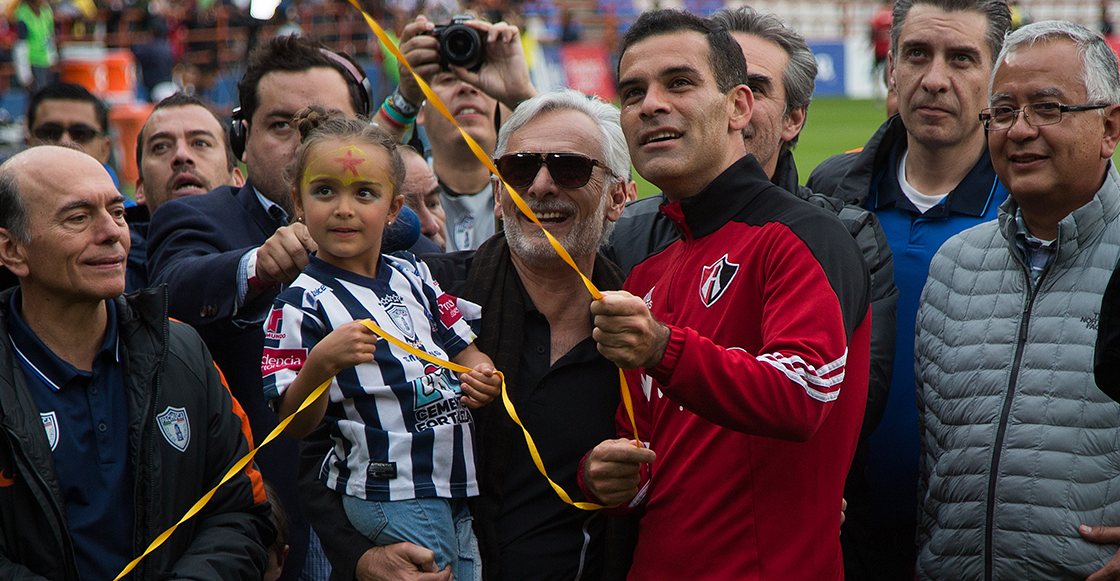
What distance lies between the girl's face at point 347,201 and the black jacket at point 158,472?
0.52 m

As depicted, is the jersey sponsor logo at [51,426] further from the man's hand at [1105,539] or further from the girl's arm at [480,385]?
the man's hand at [1105,539]

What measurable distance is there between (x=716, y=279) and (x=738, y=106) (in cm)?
55

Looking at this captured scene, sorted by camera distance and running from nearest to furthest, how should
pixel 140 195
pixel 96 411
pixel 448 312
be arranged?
pixel 96 411, pixel 448 312, pixel 140 195

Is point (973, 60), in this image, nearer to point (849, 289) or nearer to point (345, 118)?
point (849, 289)

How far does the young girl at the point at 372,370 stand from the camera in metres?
2.84

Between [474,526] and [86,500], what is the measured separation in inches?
42.2

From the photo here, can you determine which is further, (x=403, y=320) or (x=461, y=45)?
(x=461, y=45)

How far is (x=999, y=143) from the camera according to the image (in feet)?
10.3

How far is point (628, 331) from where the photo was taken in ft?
7.50

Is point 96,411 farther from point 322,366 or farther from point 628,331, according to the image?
point 628,331

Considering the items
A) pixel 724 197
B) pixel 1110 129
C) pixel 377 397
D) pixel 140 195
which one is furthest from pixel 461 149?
pixel 1110 129

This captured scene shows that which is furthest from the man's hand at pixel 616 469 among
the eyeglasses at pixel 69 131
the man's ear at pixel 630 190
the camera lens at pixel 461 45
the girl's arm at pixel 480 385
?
the eyeglasses at pixel 69 131

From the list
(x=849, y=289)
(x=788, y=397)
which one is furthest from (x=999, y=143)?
(x=788, y=397)

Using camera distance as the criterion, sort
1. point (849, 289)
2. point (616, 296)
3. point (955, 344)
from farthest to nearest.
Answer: point (955, 344)
point (849, 289)
point (616, 296)
